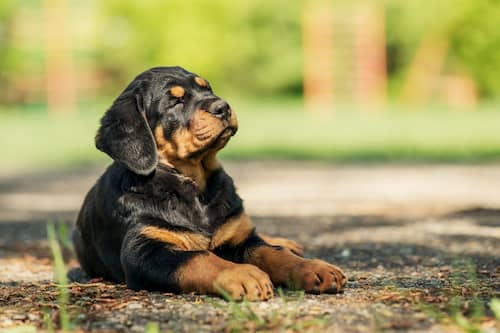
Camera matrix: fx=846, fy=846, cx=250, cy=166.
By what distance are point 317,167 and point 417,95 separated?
64.8 feet

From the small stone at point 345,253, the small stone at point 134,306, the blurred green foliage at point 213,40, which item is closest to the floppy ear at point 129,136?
the small stone at point 134,306

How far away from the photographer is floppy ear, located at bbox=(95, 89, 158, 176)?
3943 millimetres

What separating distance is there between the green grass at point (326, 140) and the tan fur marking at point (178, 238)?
27.1 ft

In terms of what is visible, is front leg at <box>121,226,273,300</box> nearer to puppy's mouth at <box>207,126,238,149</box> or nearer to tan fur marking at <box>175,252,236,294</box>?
tan fur marking at <box>175,252,236,294</box>

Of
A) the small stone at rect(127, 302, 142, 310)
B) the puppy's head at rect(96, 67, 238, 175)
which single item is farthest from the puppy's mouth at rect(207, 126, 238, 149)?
the small stone at rect(127, 302, 142, 310)

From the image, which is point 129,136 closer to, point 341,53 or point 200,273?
point 200,273

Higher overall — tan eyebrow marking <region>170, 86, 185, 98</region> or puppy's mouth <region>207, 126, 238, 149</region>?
tan eyebrow marking <region>170, 86, 185, 98</region>

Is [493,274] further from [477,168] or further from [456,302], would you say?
[477,168]

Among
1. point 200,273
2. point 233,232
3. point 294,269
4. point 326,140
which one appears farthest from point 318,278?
point 326,140

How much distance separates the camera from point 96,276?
448cm

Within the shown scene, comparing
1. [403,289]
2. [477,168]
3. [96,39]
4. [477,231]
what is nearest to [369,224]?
[477,231]

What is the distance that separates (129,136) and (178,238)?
0.57m

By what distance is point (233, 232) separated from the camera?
3.98m

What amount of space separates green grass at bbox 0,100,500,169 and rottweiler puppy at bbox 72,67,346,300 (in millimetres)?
8033
